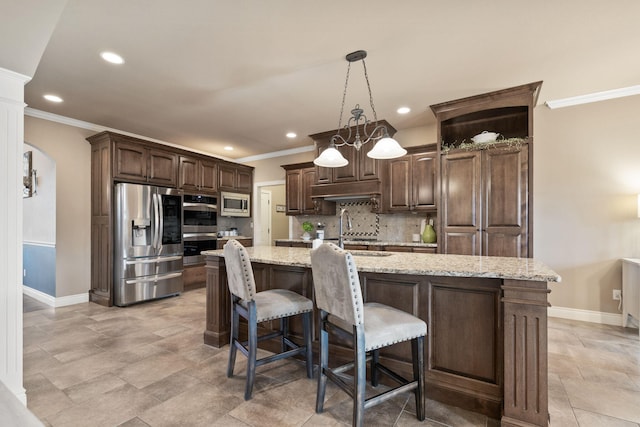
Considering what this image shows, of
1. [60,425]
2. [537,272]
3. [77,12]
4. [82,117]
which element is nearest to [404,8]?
[537,272]

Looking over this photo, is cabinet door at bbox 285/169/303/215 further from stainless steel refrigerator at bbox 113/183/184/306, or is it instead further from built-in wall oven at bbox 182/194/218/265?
stainless steel refrigerator at bbox 113/183/184/306

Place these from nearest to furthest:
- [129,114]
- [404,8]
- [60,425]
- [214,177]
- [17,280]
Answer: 1. [60,425]
2. [17,280]
3. [404,8]
4. [129,114]
5. [214,177]

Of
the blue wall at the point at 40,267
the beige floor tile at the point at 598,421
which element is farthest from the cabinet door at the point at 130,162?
the beige floor tile at the point at 598,421

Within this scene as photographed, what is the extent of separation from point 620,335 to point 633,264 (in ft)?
2.42

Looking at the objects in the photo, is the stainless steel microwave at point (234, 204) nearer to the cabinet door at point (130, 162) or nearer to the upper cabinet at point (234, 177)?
the upper cabinet at point (234, 177)

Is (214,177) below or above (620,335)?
above

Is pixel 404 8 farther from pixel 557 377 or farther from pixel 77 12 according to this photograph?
pixel 557 377

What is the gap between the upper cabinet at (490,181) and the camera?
128 inches

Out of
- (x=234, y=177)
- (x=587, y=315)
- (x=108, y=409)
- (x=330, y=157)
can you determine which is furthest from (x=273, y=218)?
(x=587, y=315)

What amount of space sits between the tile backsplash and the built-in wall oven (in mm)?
1998

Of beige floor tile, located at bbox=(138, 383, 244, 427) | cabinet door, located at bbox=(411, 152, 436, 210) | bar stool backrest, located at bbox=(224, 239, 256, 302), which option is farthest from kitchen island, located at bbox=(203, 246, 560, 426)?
cabinet door, located at bbox=(411, 152, 436, 210)

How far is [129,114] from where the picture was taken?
4.04 m

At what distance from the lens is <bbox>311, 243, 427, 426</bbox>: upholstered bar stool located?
150 centimetres

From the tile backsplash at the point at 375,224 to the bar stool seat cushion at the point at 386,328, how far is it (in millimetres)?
2951
